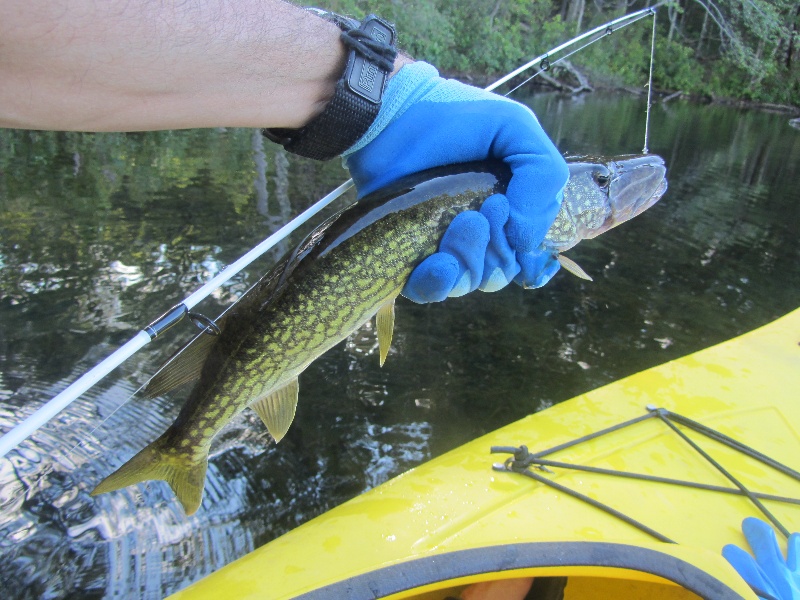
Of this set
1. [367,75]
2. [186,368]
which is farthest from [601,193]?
[186,368]

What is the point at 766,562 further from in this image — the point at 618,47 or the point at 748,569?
the point at 618,47

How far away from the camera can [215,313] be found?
16.0 ft

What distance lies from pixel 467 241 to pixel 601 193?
2.17 ft

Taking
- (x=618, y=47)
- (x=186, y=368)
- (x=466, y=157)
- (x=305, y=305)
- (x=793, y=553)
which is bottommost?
(x=618, y=47)

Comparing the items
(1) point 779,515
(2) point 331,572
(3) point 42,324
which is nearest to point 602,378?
(1) point 779,515

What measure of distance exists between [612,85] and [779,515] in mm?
35801

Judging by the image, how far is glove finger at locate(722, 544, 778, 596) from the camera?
1888mm

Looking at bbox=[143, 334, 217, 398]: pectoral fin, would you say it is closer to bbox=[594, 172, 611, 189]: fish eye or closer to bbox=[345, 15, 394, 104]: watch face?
bbox=[345, 15, 394, 104]: watch face

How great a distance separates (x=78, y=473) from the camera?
10.4 feet

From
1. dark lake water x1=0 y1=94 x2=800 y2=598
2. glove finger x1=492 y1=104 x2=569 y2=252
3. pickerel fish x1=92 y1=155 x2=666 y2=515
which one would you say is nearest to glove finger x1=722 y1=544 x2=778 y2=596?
glove finger x1=492 y1=104 x2=569 y2=252

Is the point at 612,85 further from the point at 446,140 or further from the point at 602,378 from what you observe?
the point at 446,140

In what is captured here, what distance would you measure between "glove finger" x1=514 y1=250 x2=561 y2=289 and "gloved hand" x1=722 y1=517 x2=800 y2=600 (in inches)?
46.9

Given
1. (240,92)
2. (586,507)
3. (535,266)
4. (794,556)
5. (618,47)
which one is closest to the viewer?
(240,92)

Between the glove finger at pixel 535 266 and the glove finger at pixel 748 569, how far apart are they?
46.9 inches
